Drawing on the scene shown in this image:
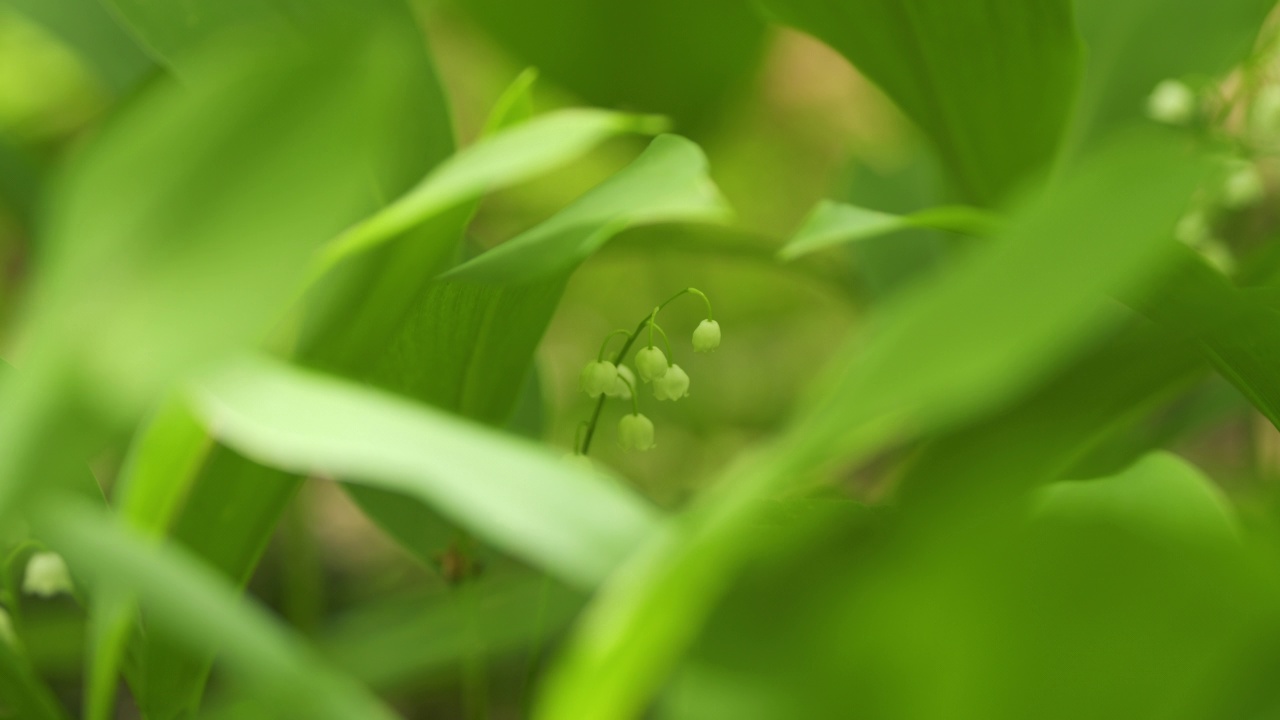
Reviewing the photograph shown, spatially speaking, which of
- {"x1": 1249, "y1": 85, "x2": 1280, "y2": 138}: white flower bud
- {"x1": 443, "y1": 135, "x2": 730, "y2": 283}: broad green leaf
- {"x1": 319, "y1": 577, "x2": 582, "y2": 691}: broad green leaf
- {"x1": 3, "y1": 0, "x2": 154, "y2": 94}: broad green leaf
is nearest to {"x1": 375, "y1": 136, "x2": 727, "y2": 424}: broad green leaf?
{"x1": 443, "y1": 135, "x2": 730, "y2": 283}: broad green leaf

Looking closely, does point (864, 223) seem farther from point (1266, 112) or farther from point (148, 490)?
point (1266, 112)

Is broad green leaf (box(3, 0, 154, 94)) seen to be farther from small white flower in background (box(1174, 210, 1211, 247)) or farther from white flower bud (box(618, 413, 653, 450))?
small white flower in background (box(1174, 210, 1211, 247))

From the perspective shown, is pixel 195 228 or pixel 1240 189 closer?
pixel 195 228

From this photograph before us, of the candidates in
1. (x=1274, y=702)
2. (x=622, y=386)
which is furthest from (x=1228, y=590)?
(x=622, y=386)

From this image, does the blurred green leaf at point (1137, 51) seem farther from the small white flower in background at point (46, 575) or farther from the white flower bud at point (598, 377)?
the small white flower in background at point (46, 575)

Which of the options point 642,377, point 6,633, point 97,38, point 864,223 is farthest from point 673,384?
point 97,38
